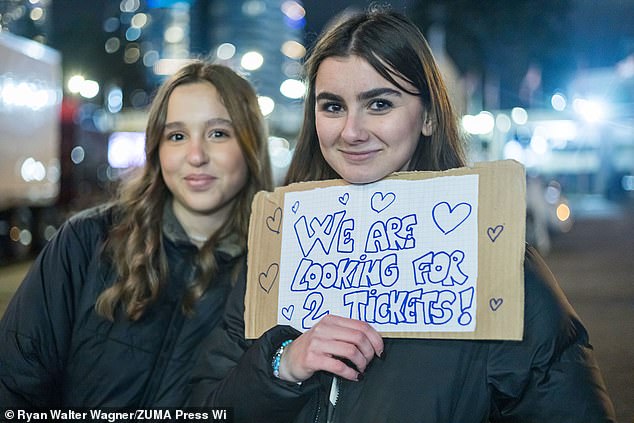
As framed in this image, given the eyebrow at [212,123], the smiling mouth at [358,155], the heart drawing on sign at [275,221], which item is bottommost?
the heart drawing on sign at [275,221]

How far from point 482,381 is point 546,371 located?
0.51 ft

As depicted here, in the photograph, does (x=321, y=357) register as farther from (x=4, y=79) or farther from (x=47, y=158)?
(x=47, y=158)

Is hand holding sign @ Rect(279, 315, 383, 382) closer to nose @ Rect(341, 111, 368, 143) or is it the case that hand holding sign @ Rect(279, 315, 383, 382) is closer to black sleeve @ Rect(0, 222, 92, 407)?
nose @ Rect(341, 111, 368, 143)

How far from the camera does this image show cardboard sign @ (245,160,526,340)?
1.95 metres

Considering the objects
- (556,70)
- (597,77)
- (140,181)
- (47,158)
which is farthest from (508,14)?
(140,181)

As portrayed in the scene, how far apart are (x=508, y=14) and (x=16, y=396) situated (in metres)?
20.6

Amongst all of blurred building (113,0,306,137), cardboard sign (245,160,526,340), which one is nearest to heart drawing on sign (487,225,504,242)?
cardboard sign (245,160,526,340)

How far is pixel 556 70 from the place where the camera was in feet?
84.5

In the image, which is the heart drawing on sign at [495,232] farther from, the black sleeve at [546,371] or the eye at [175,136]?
the eye at [175,136]

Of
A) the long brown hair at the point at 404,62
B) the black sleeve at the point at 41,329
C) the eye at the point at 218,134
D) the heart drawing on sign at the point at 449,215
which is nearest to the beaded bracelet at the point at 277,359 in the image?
the heart drawing on sign at the point at 449,215

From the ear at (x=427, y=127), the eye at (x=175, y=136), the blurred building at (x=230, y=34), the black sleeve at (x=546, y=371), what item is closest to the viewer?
the black sleeve at (x=546, y=371)

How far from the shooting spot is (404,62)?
2.10 m

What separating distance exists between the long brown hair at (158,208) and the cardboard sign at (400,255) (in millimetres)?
741

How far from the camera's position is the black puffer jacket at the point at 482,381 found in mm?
1908
